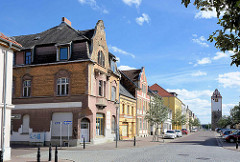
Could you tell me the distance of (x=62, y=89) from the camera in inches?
1158

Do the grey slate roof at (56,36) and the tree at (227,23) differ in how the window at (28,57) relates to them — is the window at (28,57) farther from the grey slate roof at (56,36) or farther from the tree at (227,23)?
the tree at (227,23)

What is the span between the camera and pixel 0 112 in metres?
16.0

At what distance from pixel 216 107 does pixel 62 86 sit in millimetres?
166697

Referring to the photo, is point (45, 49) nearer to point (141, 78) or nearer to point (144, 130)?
point (141, 78)

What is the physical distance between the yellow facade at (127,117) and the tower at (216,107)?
144 m

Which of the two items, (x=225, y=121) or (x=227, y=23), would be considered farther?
(x=225, y=121)

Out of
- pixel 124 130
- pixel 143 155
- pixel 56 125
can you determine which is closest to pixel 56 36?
pixel 56 125

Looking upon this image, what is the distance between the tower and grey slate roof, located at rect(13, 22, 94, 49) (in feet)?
525

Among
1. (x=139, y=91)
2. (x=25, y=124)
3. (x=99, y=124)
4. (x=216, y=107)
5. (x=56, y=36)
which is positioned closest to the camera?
(x=25, y=124)

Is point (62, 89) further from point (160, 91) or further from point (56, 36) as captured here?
point (160, 91)

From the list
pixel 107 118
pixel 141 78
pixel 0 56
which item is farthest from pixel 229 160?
pixel 141 78

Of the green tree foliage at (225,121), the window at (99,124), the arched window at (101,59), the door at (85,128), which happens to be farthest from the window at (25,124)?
the green tree foliage at (225,121)

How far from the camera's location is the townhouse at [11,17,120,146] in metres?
28.5

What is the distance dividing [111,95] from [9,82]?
62.4ft
